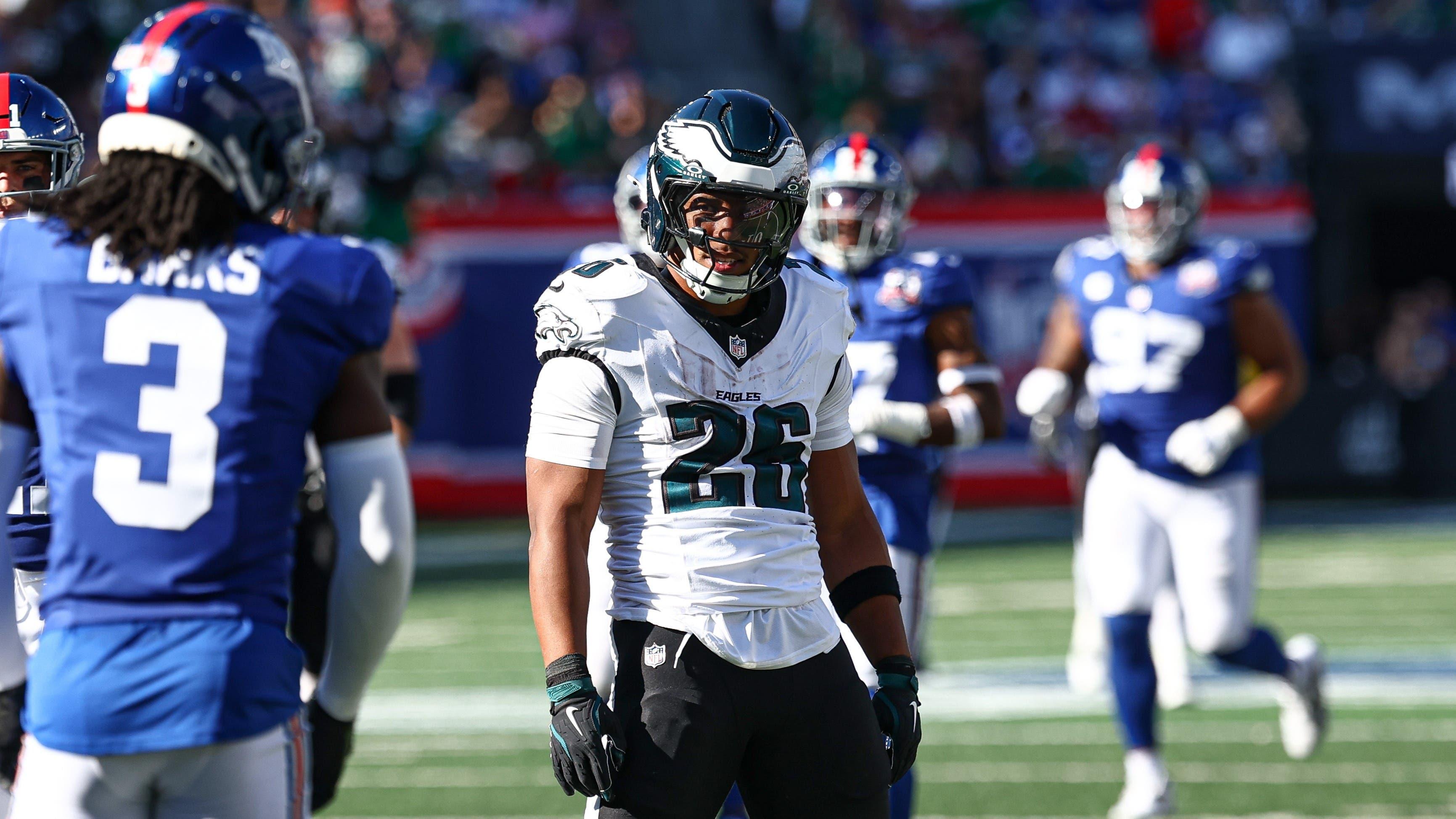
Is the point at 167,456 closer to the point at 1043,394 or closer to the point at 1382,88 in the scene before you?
the point at 1043,394

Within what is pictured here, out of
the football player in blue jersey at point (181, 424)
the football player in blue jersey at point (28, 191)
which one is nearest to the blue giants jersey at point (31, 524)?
the football player in blue jersey at point (28, 191)

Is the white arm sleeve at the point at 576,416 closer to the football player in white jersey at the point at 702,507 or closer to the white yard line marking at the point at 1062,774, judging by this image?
the football player in white jersey at the point at 702,507

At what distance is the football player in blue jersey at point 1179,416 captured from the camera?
5.72 meters

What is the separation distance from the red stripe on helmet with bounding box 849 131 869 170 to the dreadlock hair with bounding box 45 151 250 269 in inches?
109

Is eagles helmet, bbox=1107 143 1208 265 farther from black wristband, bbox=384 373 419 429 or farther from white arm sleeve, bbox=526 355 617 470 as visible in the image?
white arm sleeve, bbox=526 355 617 470

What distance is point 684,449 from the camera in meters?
2.78

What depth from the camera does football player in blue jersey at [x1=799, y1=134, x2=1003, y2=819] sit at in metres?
4.77

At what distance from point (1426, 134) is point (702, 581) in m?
13.5

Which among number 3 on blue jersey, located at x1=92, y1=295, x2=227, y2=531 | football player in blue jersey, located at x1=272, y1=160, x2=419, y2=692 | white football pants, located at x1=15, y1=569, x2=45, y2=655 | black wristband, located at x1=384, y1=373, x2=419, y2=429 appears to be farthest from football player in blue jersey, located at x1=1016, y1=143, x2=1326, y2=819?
number 3 on blue jersey, located at x1=92, y1=295, x2=227, y2=531

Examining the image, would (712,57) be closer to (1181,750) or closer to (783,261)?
(1181,750)

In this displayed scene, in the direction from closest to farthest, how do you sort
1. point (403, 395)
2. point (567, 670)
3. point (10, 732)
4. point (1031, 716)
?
point (567, 670) < point (10, 732) < point (403, 395) < point (1031, 716)

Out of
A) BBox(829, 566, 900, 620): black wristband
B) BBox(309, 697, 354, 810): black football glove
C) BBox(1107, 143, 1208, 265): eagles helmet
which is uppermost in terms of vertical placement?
BBox(1107, 143, 1208, 265): eagles helmet

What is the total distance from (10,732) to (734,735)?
125 centimetres

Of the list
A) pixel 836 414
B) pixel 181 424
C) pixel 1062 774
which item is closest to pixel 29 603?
pixel 181 424
